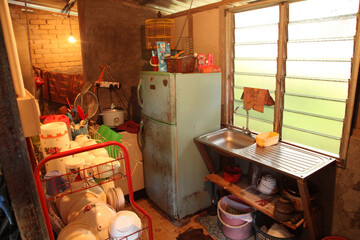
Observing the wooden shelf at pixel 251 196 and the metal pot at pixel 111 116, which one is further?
the metal pot at pixel 111 116

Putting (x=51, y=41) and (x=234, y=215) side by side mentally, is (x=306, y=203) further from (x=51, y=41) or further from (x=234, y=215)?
(x=51, y=41)

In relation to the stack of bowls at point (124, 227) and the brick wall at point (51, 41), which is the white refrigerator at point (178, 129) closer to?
the stack of bowls at point (124, 227)

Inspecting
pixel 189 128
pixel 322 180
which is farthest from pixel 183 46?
pixel 322 180

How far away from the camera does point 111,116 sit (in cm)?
313

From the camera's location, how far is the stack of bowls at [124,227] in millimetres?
1077

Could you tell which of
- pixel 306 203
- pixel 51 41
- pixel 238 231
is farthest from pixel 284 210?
pixel 51 41

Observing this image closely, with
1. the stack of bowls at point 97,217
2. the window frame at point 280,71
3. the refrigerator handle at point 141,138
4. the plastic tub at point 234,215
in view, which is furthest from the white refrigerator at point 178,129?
the stack of bowls at point 97,217

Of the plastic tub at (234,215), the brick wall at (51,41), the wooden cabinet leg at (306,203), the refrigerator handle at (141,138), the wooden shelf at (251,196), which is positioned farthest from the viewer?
the brick wall at (51,41)

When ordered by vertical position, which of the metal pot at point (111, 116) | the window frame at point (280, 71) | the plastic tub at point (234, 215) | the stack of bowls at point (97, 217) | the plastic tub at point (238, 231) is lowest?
the plastic tub at point (238, 231)

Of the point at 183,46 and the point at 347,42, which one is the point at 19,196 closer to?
the point at 347,42

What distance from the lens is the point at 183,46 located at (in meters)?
3.34

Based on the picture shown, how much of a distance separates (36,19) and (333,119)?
5.71 metres

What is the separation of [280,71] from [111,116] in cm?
207

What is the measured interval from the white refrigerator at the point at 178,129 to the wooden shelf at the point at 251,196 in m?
0.30
